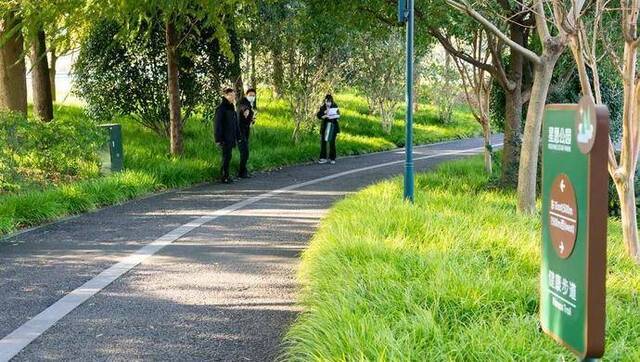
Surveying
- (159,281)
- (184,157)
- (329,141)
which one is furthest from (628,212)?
(329,141)

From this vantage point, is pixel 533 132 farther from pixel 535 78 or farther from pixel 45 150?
pixel 45 150

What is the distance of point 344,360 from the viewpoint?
373 centimetres

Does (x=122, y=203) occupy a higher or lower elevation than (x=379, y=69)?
lower

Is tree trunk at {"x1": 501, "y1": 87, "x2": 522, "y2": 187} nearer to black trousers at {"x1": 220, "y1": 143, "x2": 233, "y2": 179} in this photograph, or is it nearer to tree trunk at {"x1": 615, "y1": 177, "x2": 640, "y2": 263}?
tree trunk at {"x1": 615, "y1": 177, "x2": 640, "y2": 263}

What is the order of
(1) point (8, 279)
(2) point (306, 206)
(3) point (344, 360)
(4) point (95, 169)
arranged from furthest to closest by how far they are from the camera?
1. (4) point (95, 169)
2. (2) point (306, 206)
3. (1) point (8, 279)
4. (3) point (344, 360)

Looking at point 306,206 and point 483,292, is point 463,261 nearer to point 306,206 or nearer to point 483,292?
point 483,292

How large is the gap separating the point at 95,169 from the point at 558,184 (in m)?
10.3

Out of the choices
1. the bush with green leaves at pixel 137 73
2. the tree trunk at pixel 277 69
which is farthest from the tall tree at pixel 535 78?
the tree trunk at pixel 277 69

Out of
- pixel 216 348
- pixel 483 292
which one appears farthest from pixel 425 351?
pixel 216 348

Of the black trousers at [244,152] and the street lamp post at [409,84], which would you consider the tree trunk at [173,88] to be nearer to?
the black trousers at [244,152]

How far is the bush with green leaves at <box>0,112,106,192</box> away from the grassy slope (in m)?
0.53

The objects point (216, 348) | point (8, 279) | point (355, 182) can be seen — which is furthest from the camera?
point (355, 182)

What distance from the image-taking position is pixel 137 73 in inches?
610

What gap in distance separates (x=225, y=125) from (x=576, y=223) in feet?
36.2
